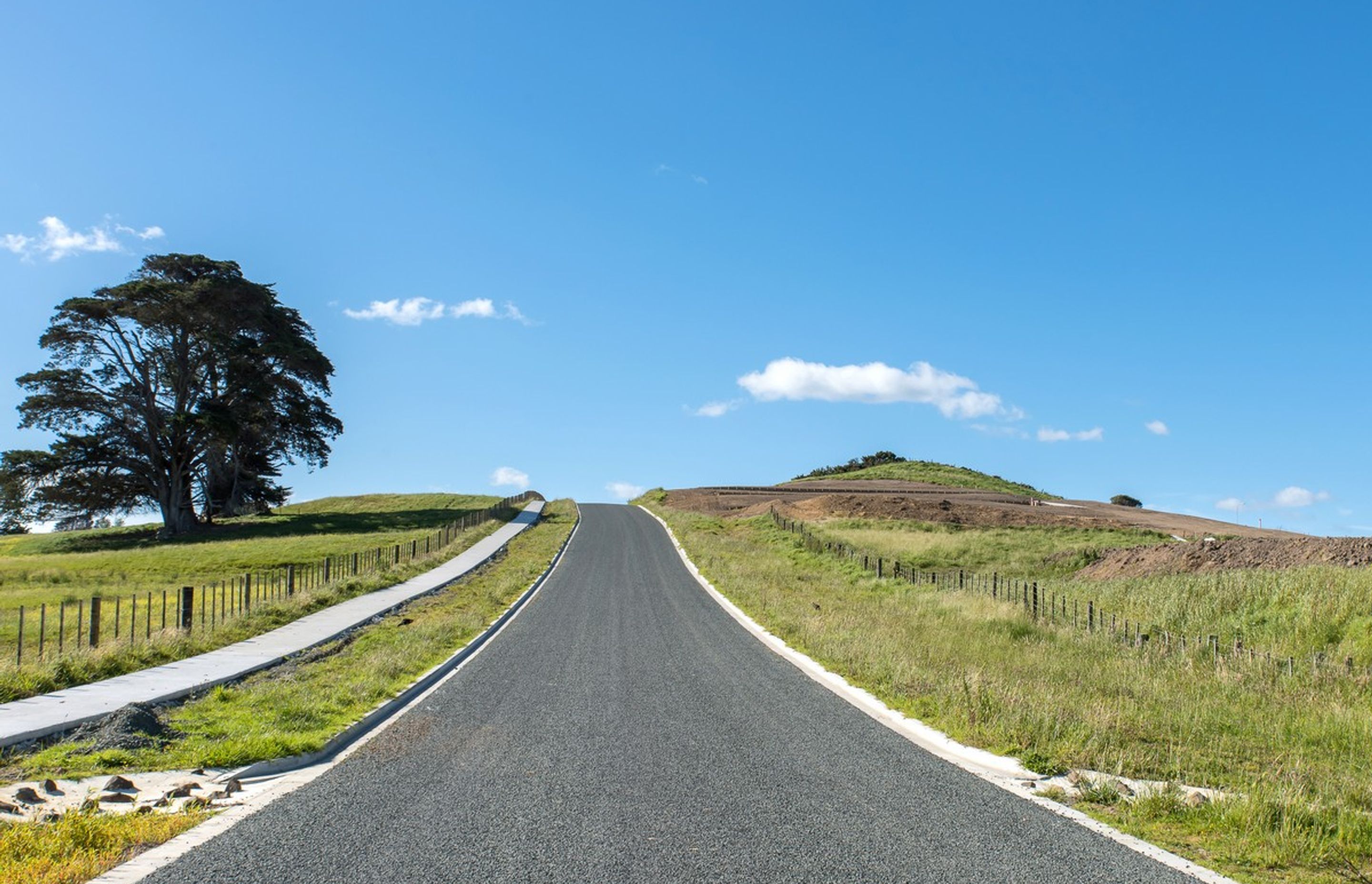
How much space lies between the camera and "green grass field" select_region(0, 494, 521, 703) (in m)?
14.9

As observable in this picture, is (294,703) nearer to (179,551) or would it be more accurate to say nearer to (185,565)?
(185,565)

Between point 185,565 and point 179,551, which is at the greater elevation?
point 179,551

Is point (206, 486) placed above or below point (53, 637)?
above

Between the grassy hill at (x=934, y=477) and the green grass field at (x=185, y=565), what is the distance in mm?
40919

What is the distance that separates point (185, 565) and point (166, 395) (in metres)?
19.3

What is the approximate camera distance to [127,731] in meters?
9.85

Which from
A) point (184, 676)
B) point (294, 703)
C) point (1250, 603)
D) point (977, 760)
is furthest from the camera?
point (1250, 603)

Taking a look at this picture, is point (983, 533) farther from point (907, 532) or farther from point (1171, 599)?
point (1171, 599)

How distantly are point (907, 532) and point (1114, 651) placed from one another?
31442mm

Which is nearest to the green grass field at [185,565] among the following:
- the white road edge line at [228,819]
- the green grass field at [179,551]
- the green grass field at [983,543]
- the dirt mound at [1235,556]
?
the green grass field at [179,551]

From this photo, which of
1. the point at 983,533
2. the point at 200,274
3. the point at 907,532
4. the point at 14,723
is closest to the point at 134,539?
the point at 200,274

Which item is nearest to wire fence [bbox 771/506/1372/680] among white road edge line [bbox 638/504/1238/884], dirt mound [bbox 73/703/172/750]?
white road edge line [bbox 638/504/1238/884]

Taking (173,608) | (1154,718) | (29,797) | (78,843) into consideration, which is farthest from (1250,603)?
(173,608)

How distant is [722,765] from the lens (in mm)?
A: 8797
